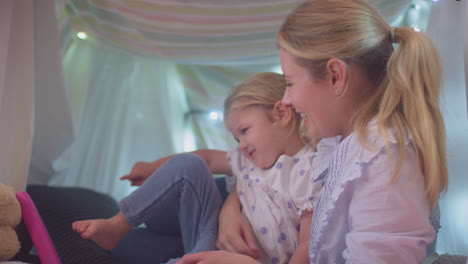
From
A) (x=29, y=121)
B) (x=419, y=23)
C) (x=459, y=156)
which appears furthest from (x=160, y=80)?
(x=459, y=156)

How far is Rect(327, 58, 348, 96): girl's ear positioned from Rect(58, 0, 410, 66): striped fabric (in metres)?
0.41

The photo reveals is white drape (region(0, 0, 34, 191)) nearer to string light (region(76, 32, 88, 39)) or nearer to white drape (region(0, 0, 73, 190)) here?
white drape (region(0, 0, 73, 190))

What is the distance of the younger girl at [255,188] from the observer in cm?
104

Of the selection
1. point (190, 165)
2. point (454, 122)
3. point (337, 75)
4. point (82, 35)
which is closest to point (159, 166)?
point (190, 165)

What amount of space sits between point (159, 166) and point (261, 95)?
14.2 inches

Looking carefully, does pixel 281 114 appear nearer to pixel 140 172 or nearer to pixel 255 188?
pixel 255 188

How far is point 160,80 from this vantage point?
1.68 meters

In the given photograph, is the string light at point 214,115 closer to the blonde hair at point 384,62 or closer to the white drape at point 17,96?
the white drape at point 17,96

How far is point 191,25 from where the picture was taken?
4.22 feet

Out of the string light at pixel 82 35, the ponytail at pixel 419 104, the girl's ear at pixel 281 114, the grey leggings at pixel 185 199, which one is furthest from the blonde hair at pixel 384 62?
the string light at pixel 82 35

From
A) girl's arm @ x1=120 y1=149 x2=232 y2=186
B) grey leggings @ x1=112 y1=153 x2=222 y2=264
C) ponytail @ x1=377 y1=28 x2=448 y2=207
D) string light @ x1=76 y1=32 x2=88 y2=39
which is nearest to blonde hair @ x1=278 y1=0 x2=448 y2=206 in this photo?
ponytail @ x1=377 y1=28 x2=448 y2=207

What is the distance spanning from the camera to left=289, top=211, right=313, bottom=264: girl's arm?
36.1 inches

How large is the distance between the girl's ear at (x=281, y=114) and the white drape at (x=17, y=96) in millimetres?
584

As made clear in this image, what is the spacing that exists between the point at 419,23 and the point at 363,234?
2.22ft
